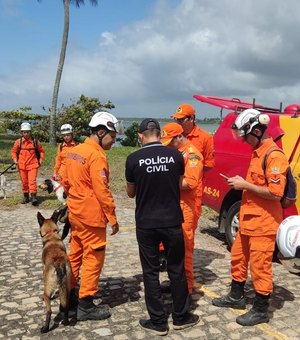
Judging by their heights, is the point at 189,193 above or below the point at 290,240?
above

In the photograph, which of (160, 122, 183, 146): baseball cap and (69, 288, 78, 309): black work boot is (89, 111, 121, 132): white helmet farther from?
(69, 288, 78, 309): black work boot

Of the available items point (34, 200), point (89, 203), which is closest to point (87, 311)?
point (89, 203)

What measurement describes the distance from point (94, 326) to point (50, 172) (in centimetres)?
1156

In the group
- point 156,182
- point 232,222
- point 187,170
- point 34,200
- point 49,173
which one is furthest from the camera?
point 49,173

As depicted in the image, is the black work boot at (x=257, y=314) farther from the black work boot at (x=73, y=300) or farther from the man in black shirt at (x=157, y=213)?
the black work boot at (x=73, y=300)

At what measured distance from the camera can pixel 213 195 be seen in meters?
6.89

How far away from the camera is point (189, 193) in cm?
440

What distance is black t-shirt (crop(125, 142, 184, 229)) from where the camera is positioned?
370cm

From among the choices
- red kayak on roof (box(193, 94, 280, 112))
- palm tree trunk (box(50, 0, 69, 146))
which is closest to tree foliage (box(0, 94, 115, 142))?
palm tree trunk (box(50, 0, 69, 146))

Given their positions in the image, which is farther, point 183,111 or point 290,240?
point 183,111

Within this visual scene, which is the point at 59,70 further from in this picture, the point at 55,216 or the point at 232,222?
the point at 55,216

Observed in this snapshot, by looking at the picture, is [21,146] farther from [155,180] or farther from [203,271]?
[155,180]

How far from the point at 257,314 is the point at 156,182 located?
5.46 feet

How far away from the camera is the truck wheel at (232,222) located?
6297 mm
